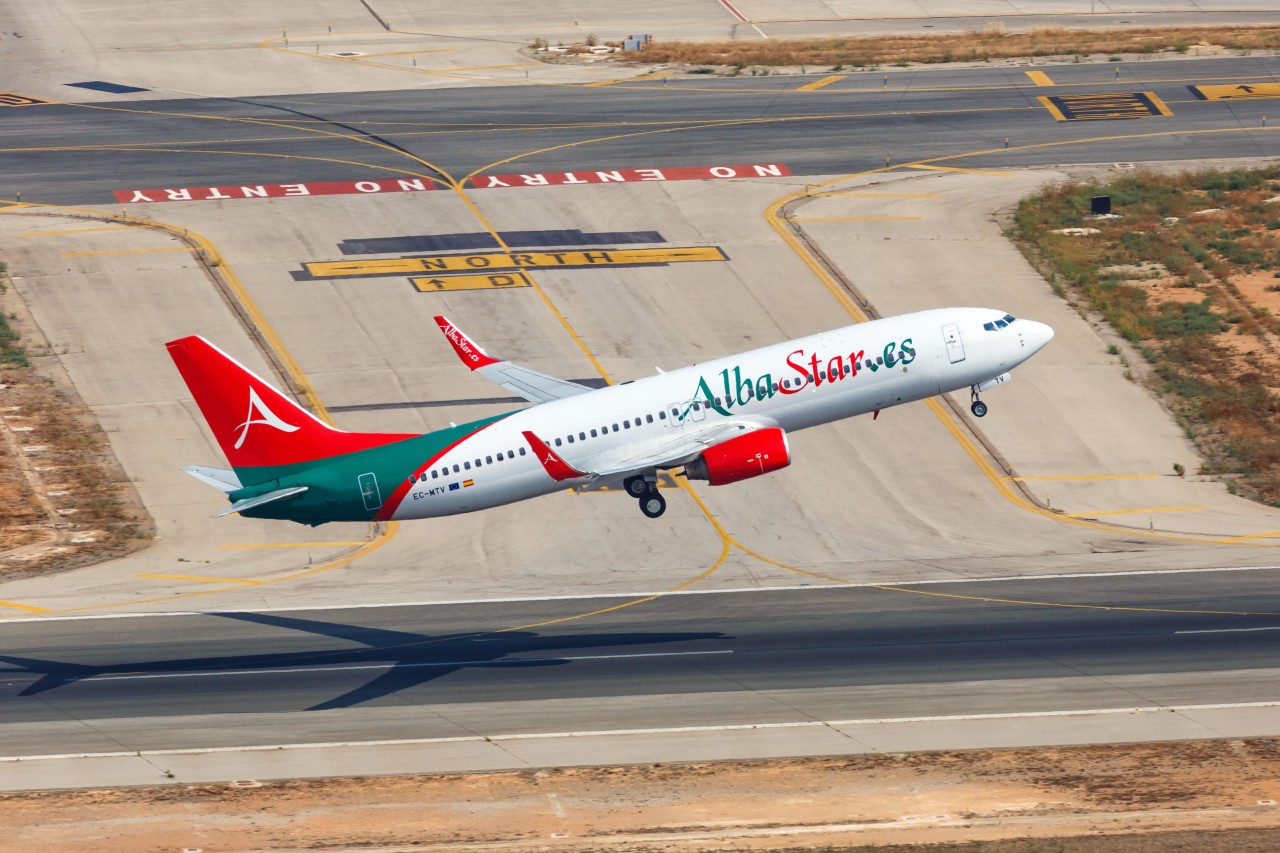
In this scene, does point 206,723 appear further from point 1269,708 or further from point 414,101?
point 414,101

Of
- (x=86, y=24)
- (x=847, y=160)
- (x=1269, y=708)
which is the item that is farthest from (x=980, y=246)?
(x=86, y=24)

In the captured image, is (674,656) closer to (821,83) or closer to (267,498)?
(267,498)

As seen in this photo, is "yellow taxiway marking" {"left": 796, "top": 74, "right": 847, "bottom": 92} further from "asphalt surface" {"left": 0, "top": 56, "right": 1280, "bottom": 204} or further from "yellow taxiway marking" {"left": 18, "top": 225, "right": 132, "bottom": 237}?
"yellow taxiway marking" {"left": 18, "top": 225, "right": 132, "bottom": 237}

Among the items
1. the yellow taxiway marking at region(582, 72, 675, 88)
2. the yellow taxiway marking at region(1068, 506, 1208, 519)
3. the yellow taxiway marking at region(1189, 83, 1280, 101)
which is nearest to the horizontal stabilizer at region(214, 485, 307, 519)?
the yellow taxiway marking at region(1068, 506, 1208, 519)

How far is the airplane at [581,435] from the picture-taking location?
2685 inches

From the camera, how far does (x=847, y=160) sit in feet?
407

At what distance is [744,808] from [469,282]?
55595 mm

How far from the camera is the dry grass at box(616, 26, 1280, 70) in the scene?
141 metres

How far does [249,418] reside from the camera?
222ft

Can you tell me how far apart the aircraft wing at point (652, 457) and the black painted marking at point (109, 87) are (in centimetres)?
7761

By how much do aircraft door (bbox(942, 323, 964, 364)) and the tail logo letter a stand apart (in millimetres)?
25982

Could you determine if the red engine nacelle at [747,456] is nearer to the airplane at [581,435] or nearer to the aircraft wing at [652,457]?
the airplane at [581,435]

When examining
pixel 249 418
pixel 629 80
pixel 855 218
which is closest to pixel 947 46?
pixel 629 80

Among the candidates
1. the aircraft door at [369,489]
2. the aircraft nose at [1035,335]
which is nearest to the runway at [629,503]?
the aircraft door at [369,489]
